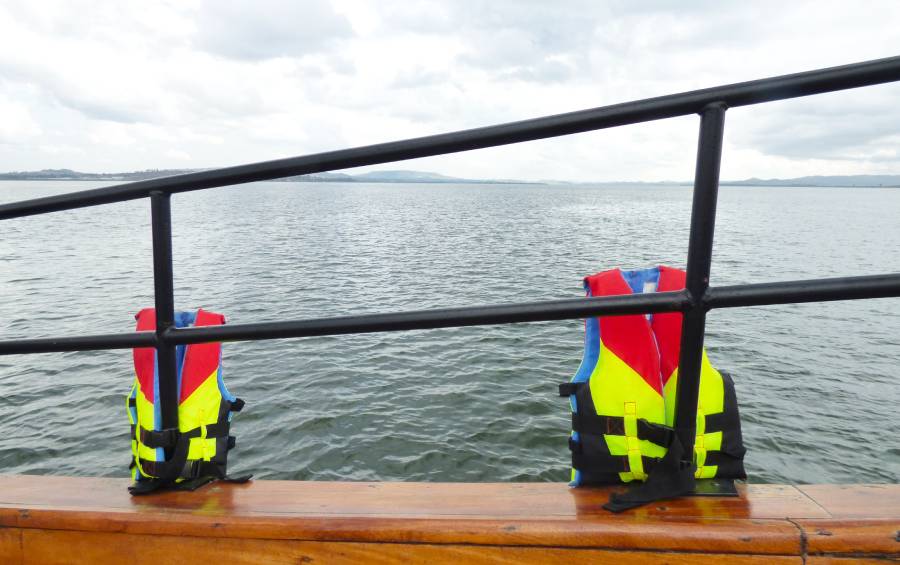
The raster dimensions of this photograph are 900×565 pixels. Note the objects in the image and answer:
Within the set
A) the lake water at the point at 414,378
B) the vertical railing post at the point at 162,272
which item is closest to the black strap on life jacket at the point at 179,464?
the vertical railing post at the point at 162,272

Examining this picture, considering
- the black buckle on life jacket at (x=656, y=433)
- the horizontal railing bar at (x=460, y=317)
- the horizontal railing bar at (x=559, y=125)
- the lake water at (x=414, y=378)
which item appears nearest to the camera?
the horizontal railing bar at (x=559, y=125)

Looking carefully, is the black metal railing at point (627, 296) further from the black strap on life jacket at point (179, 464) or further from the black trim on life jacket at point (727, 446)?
the black strap on life jacket at point (179, 464)

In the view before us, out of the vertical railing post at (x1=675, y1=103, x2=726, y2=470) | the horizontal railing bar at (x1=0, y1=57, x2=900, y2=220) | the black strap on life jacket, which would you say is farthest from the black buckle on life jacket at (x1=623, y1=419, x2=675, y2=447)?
the black strap on life jacket

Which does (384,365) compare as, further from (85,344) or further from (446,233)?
(446,233)

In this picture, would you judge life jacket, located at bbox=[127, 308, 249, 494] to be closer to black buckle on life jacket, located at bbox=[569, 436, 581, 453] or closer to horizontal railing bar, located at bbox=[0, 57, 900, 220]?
horizontal railing bar, located at bbox=[0, 57, 900, 220]

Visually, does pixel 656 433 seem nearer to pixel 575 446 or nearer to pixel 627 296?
pixel 575 446

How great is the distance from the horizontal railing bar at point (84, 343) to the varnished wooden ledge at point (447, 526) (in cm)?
47

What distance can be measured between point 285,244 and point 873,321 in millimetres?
29265

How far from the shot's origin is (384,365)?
1195 cm

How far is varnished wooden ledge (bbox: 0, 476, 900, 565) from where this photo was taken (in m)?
1.39

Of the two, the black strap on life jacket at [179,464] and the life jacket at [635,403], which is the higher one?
the life jacket at [635,403]

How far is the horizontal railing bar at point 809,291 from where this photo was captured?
134cm

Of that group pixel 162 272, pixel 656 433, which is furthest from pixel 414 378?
pixel 656 433

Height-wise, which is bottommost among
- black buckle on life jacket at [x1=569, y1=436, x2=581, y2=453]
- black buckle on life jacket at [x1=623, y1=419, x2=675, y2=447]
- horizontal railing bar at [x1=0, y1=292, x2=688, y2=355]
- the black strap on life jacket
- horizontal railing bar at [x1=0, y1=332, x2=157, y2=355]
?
the black strap on life jacket
